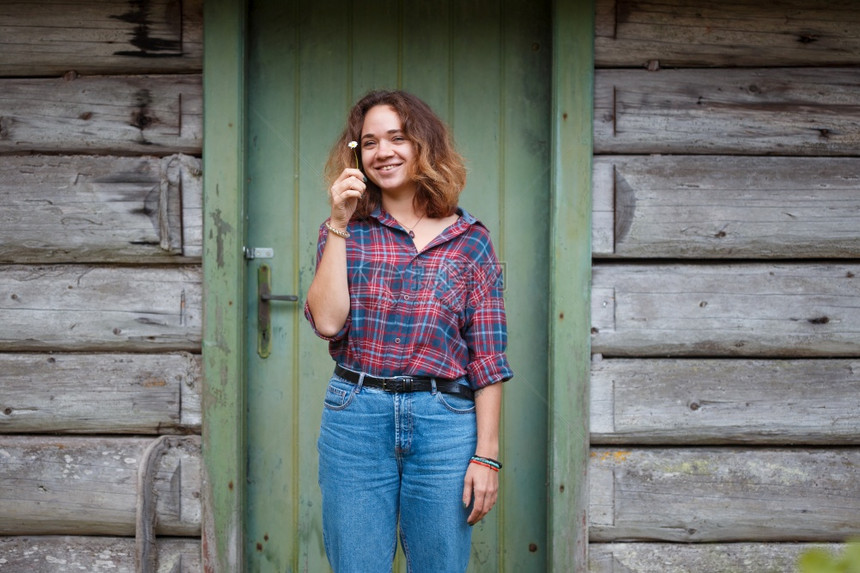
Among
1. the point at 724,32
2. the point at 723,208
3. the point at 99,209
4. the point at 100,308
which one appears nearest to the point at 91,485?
the point at 100,308

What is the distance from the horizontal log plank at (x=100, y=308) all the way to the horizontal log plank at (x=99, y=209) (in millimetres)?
55

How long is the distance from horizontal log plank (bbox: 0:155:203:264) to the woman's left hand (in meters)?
1.29

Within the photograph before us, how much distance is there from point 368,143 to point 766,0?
155cm

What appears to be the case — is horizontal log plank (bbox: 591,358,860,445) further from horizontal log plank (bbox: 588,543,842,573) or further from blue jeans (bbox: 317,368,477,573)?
blue jeans (bbox: 317,368,477,573)

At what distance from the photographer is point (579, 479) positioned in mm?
2383

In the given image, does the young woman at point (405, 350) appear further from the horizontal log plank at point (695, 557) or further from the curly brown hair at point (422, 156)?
the horizontal log plank at point (695, 557)

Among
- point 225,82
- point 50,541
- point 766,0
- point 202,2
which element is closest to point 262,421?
point 50,541

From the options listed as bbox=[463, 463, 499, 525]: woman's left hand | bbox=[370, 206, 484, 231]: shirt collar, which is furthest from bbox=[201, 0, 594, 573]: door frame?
bbox=[463, 463, 499, 525]: woman's left hand

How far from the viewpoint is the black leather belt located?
1695 mm

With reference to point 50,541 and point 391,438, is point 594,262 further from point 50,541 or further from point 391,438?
point 50,541

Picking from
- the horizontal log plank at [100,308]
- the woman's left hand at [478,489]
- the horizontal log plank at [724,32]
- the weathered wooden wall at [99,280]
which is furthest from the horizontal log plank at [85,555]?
the horizontal log plank at [724,32]

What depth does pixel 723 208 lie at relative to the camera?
2.39 m

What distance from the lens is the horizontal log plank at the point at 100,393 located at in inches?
95.9

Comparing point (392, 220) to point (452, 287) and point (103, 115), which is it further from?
point (103, 115)
